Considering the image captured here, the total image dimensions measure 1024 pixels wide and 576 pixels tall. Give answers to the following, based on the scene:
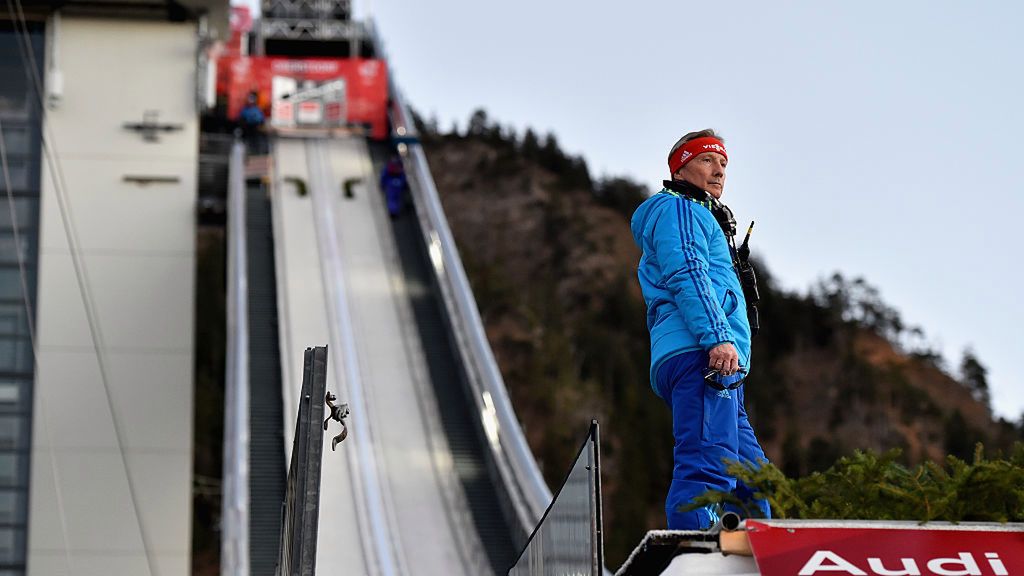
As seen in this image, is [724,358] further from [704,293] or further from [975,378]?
[975,378]

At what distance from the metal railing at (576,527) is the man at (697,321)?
0.39 metres

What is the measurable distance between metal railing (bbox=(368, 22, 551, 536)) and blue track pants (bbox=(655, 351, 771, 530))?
9580 mm

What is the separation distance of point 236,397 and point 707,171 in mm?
→ 12345

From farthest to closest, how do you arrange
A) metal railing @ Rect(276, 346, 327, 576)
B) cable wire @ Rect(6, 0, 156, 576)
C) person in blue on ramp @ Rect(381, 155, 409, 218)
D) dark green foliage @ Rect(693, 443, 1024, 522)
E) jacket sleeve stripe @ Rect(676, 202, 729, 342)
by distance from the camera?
person in blue on ramp @ Rect(381, 155, 409, 218) → cable wire @ Rect(6, 0, 156, 576) → jacket sleeve stripe @ Rect(676, 202, 729, 342) → metal railing @ Rect(276, 346, 327, 576) → dark green foliage @ Rect(693, 443, 1024, 522)

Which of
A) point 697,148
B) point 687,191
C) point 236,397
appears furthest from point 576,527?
point 236,397

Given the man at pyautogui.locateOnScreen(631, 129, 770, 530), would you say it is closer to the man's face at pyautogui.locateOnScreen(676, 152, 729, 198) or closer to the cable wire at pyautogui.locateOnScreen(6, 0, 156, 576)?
the man's face at pyautogui.locateOnScreen(676, 152, 729, 198)

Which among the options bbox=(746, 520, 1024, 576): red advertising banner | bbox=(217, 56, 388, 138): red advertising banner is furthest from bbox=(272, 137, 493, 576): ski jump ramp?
bbox=(746, 520, 1024, 576): red advertising banner

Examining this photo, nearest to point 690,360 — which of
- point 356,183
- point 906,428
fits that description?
point 356,183

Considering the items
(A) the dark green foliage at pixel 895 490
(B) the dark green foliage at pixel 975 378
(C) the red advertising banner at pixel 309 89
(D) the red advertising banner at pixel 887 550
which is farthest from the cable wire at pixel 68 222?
(B) the dark green foliage at pixel 975 378

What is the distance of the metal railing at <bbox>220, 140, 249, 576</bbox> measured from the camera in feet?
49.8

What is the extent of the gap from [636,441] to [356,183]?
59.3ft

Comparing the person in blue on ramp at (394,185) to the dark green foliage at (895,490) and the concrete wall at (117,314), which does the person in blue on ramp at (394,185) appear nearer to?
the concrete wall at (117,314)

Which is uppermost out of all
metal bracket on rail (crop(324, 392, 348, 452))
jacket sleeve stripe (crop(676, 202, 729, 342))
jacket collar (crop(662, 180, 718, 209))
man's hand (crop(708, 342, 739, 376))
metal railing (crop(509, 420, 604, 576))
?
jacket collar (crop(662, 180, 718, 209))

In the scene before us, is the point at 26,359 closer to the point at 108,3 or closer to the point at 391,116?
the point at 108,3
